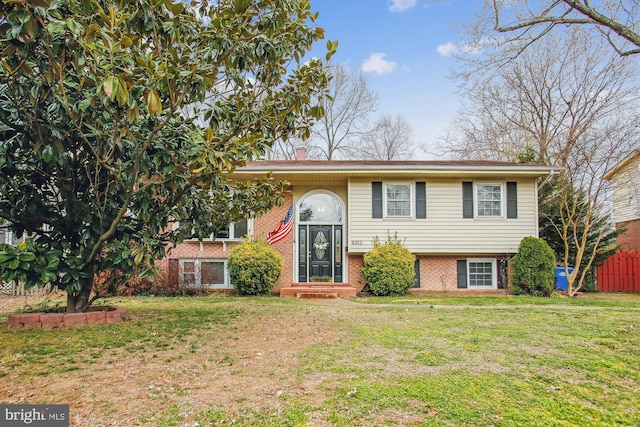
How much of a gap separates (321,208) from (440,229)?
3805 millimetres

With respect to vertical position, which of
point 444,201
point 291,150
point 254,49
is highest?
point 291,150

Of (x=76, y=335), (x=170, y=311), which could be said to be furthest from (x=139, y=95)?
(x=170, y=311)

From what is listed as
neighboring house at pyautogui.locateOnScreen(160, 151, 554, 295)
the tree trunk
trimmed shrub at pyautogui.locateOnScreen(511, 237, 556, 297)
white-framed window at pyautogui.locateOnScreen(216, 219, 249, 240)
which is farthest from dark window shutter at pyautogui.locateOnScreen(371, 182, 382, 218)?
the tree trunk

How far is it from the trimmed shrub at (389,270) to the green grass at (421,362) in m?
3.65

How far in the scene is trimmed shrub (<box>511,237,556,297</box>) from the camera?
36.2ft

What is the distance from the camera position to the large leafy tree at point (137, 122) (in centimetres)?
387

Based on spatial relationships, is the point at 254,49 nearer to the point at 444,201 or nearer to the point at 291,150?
the point at 444,201

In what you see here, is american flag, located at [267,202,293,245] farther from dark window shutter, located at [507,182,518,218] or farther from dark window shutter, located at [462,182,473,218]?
dark window shutter, located at [507,182,518,218]

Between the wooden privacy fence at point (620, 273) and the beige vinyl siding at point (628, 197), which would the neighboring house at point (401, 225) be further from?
the beige vinyl siding at point (628, 197)

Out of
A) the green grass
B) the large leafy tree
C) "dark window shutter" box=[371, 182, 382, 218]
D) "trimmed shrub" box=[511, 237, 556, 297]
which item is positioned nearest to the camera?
the green grass

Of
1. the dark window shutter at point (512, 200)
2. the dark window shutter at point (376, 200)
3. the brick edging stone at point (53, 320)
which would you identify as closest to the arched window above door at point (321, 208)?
the dark window shutter at point (376, 200)

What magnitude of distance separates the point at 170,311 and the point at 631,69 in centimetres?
1929

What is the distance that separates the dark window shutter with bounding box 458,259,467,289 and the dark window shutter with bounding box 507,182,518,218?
202 centimetres

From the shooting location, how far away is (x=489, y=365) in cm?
405
